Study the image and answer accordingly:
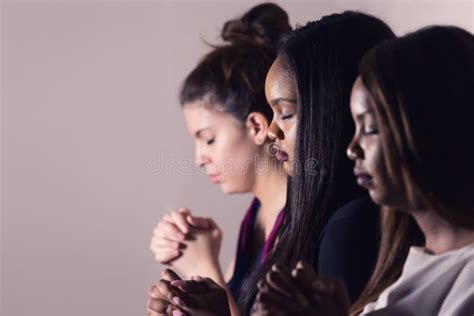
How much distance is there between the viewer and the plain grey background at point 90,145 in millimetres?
2291

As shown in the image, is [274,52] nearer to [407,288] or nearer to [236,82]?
[236,82]

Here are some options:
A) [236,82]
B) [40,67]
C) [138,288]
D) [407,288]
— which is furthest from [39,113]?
[407,288]

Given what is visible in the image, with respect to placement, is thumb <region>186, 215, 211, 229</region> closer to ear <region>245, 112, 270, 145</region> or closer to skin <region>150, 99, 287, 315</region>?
skin <region>150, 99, 287, 315</region>

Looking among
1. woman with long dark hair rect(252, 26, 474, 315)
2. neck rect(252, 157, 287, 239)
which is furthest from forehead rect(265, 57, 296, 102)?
neck rect(252, 157, 287, 239)

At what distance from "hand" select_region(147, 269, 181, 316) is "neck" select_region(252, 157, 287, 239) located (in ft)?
1.64

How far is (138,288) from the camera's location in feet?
7.64

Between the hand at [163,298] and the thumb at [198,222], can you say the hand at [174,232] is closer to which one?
the thumb at [198,222]

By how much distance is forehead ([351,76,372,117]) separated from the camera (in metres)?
0.58

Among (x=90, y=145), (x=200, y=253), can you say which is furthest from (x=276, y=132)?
(x=90, y=145)

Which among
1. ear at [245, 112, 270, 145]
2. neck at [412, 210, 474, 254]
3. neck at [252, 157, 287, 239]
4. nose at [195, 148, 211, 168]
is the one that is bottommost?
neck at [252, 157, 287, 239]

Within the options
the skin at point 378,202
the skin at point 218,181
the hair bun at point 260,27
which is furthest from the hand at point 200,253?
the skin at point 378,202

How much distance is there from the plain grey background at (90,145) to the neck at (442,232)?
1669mm

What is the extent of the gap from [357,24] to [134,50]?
1.51m

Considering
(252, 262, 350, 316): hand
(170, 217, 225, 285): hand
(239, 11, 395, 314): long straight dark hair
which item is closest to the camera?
(252, 262, 350, 316): hand
